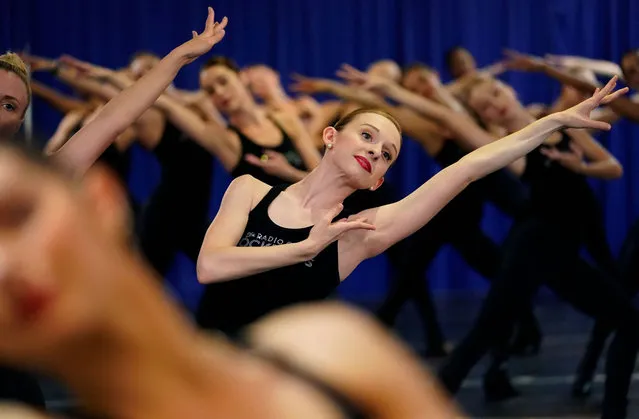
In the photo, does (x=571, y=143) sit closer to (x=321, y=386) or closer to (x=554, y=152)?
(x=554, y=152)

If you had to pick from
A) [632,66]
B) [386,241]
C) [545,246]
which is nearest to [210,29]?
[386,241]

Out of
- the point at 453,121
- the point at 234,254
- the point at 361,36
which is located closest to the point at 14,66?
the point at 234,254

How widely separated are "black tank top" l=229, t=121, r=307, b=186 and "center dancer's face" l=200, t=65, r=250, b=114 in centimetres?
11

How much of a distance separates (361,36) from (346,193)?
19.2 feet

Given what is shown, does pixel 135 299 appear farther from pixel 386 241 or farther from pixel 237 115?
pixel 237 115

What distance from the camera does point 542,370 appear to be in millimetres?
4895

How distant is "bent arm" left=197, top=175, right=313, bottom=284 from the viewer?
6.81 feet

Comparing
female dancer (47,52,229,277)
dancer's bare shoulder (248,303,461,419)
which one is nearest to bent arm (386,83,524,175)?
female dancer (47,52,229,277)

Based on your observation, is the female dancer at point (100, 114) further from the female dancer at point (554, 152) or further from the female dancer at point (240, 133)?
the female dancer at point (240, 133)

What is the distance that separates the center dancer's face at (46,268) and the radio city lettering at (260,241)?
191 centimetres

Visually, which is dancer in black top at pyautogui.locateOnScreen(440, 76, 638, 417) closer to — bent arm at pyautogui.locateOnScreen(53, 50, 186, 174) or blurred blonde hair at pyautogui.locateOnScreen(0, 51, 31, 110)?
bent arm at pyautogui.locateOnScreen(53, 50, 186, 174)

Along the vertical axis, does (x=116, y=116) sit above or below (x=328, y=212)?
above

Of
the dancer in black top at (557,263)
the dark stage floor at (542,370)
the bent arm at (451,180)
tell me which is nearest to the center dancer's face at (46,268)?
the bent arm at (451,180)

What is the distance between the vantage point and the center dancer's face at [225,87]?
13.4 feet
